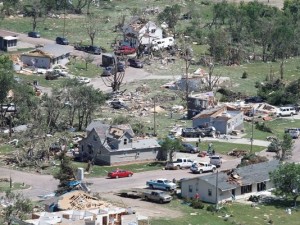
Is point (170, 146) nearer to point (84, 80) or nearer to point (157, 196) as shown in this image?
point (157, 196)

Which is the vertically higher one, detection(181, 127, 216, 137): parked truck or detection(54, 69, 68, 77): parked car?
detection(54, 69, 68, 77): parked car

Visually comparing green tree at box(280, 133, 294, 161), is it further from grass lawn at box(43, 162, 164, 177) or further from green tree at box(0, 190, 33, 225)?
green tree at box(0, 190, 33, 225)

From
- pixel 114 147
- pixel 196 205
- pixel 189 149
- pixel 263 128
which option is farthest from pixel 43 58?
pixel 196 205

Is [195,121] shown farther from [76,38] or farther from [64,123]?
[76,38]

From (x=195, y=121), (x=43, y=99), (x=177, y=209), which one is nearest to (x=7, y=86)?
(x=43, y=99)

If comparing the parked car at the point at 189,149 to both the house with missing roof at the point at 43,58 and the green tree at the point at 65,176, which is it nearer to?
the green tree at the point at 65,176

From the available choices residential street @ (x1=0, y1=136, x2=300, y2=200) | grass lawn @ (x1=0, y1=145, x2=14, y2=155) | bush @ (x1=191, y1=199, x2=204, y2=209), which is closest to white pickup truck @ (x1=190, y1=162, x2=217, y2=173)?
residential street @ (x1=0, y1=136, x2=300, y2=200)

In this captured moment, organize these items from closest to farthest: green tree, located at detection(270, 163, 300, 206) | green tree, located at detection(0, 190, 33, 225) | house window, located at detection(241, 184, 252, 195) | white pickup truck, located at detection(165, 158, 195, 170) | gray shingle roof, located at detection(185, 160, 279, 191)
A: green tree, located at detection(0, 190, 33, 225) → green tree, located at detection(270, 163, 300, 206) → gray shingle roof, located at detection(185, 160, 279, 191) → house window, located at detection(241, 184, 252, 195) → white pickup truck, located at detection(165, 158, 195, 170)
